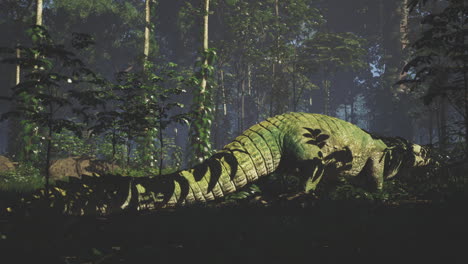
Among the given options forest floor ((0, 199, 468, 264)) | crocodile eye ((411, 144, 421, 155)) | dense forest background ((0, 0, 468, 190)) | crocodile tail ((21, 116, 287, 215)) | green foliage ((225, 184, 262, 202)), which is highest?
dense forest background ((0, 0, 468, 190))

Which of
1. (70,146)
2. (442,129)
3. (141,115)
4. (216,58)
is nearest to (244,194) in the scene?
(141,115)

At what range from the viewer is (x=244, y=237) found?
334 centimetres

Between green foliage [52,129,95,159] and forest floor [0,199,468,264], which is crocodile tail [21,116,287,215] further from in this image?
green foliage [52,129,95,159]

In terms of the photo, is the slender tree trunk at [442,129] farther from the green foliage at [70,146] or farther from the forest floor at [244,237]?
the green foliage at [70,146]

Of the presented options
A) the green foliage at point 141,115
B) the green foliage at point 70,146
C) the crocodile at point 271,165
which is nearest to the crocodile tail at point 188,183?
the crocodile at point 271,165

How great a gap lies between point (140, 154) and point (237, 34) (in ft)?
51.1

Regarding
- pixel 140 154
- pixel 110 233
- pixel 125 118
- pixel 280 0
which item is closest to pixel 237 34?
pixel 280 0

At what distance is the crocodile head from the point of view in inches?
269

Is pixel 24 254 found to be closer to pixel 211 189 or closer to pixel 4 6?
pixel 211 189

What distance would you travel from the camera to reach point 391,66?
33.1 meters

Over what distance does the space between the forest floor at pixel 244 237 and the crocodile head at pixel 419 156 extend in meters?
2.47

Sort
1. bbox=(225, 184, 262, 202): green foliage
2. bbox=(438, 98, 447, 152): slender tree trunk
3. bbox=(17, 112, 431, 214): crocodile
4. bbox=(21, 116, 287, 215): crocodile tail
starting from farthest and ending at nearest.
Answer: bbox=(438, 98, 447, 152): slender tree trunk, bbox=(225, 184, 262, 202): green foliage, bbox=(17, 112, 431, 214): crocodile, bbox=(21, 116, 287, 215): crocodile tail

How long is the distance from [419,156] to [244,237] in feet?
16.6

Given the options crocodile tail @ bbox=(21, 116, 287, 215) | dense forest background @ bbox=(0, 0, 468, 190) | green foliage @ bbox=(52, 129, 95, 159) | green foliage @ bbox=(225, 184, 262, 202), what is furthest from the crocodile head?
green foliage @ bbox=(52, 129, 95, 159)
